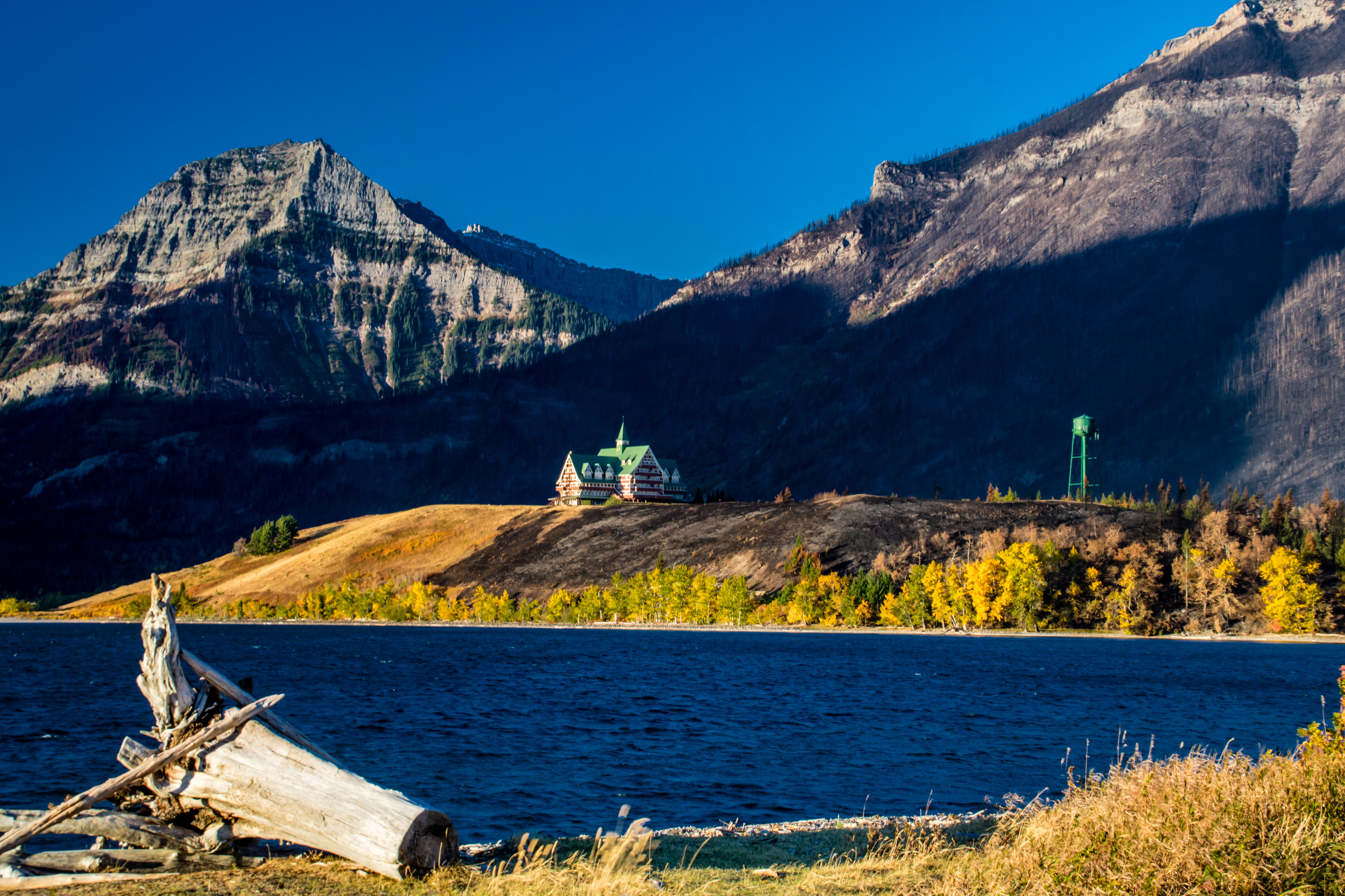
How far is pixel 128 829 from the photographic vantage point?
18922 millimetres

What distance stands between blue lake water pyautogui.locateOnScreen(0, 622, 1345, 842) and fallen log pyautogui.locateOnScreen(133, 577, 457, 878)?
1018 cm

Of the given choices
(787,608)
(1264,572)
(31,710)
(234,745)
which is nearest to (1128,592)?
(1264,572)

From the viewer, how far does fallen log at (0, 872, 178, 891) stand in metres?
17.4

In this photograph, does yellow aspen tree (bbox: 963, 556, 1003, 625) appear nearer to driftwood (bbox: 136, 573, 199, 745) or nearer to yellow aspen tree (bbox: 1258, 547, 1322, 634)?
yellow aspen tree (bbox: 1258, 547, 1322, 634)

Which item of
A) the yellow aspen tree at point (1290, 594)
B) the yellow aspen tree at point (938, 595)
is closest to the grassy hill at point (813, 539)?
the yellow aspen tree at point (938, 595)

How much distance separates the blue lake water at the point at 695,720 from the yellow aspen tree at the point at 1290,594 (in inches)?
1093

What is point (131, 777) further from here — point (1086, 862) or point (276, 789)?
point (1086, 862)

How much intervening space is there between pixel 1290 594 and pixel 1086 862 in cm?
14665

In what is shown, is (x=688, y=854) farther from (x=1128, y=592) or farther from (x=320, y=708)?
(x=1128, y=592)

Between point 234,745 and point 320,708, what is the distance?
40.4 meters

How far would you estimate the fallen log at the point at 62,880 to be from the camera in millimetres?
17422

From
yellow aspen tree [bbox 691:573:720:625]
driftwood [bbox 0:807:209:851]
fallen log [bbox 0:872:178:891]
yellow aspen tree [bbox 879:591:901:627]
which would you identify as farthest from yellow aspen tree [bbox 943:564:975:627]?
fallen log [bbox 0:872:178:891]

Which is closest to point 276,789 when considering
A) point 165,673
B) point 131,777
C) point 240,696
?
point 240,696

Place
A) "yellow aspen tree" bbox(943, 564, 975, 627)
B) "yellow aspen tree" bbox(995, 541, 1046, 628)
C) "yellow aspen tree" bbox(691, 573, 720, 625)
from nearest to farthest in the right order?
"yellow aspen tree" bbox(995, 541, 1046, 628), "yellow aspen tree" bbox(943, 564, 975, 627), "yellow aspen tree" bbox(691, 573, 720, 625)
